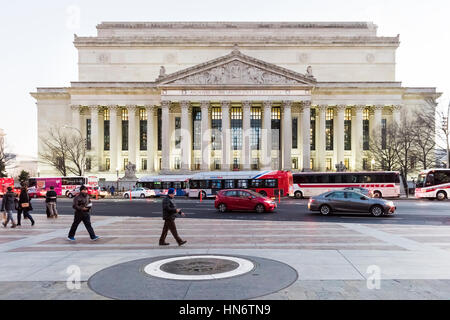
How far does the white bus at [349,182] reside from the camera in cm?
3628

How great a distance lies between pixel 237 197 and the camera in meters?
22.2

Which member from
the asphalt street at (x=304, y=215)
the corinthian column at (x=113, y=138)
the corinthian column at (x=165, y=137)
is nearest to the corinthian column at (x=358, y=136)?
the corinthian column at (x=165, y=137)

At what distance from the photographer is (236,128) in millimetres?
60344

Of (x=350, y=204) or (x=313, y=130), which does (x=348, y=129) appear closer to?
(x=313, y=130)

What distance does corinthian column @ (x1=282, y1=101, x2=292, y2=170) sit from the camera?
55.3 metres

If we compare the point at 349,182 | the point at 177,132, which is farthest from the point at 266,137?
the point at 349,182

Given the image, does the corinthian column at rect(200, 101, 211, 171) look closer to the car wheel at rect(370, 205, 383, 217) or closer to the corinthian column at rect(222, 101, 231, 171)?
Answer: the corinthian column at rect(222, 101, 231, 171)

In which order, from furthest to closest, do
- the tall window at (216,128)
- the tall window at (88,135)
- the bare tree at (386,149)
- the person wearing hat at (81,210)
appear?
the tall window at (216,128)
the tall window at (88,135)
the bare tree at (386,149)
the person wearing hat at (81,210)

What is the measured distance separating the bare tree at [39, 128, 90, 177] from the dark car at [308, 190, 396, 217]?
42.0 m

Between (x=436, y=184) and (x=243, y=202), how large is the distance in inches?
884

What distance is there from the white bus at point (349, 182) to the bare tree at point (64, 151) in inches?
1341

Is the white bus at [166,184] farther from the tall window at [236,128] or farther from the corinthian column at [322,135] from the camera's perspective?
the corinthian column at [322,135]

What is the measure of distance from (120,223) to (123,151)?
46.2m

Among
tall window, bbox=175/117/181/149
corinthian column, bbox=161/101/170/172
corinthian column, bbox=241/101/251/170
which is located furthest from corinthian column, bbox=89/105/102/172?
corinthian column, bbox=241/101/251/170
